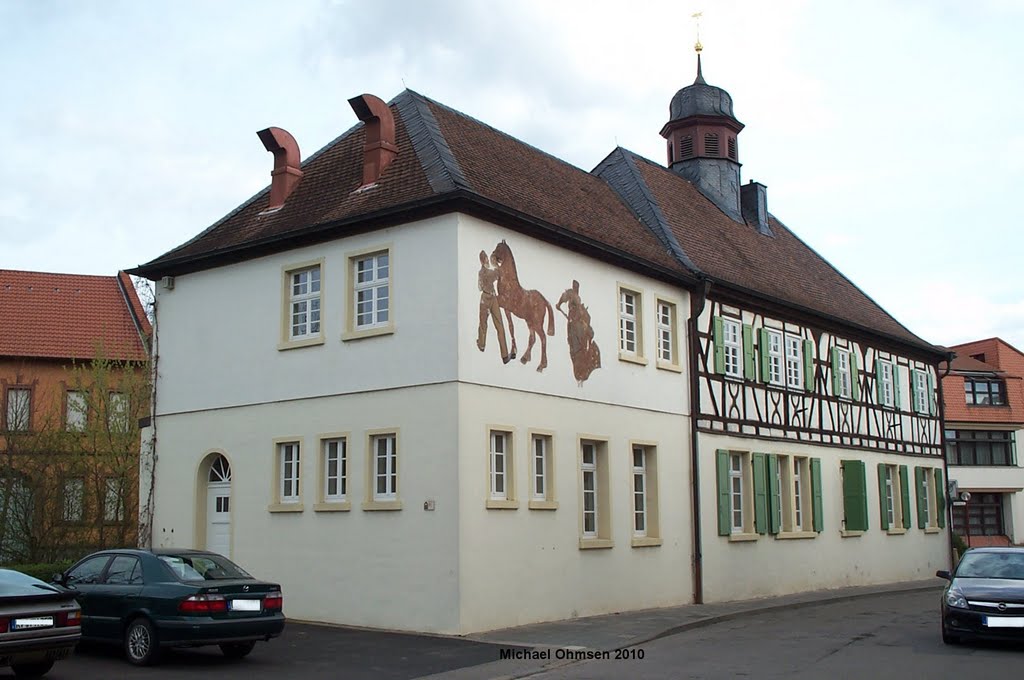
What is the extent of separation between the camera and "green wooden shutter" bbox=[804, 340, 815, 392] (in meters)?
28.0

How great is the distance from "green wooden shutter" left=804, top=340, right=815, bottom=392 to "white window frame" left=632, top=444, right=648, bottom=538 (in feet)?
25.8

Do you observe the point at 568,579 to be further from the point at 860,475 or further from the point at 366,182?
the point at 860,475

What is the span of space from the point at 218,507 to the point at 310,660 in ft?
24.8

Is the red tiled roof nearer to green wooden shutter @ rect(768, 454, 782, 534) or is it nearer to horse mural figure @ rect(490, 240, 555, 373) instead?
green wooden shutter @ rect(768, 454, 782, 534)

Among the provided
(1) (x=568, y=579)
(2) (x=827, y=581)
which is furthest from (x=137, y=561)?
(2) (x=827, y=581)

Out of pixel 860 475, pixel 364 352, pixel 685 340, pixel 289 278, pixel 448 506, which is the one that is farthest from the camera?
pixel 860 475

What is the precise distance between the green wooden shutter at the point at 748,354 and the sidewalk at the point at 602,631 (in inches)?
200

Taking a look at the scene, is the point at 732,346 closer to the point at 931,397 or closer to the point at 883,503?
the point at 883,503

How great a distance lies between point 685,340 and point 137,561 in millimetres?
13039

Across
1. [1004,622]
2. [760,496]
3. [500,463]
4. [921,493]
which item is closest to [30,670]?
[500,463]

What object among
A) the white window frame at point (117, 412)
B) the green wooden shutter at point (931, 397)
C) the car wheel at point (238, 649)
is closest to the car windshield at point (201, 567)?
the car wheel at point (238, 649)

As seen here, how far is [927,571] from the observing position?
33.4m

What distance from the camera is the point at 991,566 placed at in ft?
53.7

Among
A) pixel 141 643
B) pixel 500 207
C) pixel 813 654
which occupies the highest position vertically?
pixel 500 207
